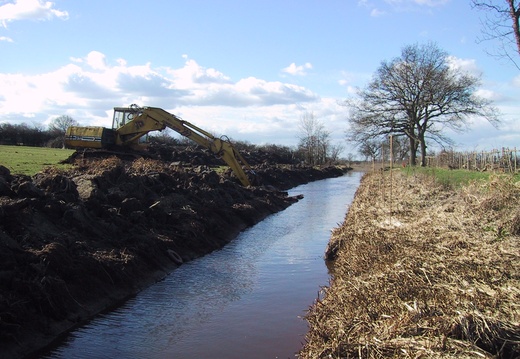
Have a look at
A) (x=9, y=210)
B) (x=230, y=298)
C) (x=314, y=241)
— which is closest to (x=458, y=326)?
(x=230, y=298)

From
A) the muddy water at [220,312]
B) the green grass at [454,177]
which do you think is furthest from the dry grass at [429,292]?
the green grass at [454,177]

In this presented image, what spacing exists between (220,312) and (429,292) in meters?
4.29

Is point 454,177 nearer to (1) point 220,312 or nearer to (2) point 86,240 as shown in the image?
(1) point 220,312

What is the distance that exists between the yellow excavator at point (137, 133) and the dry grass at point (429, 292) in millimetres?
15377

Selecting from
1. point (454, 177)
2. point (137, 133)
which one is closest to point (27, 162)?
point (137, 133)

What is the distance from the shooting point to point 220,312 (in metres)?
9.05

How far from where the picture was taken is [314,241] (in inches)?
645

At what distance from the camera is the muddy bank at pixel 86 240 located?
7688mm

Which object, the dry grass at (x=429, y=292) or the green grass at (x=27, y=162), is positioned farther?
the green grass at (x=27, y=162)

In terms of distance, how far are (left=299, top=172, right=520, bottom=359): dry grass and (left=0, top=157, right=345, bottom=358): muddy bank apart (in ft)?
14.0

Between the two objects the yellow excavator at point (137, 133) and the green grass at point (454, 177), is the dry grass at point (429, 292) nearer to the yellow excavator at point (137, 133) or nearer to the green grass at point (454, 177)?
the green grass at point (454, 177)

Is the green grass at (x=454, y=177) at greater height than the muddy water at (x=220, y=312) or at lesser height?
greater

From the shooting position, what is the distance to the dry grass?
4.74m

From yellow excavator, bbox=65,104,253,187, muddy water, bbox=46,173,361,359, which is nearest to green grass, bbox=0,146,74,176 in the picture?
yellow excavator, bbox=65,104,253,187
